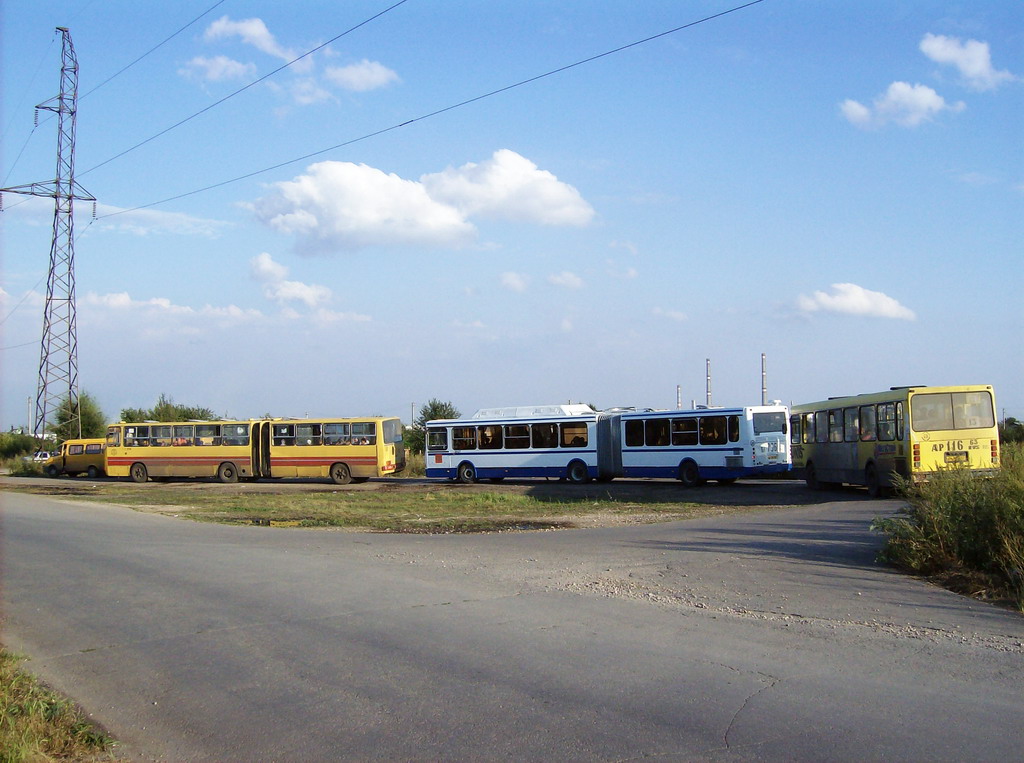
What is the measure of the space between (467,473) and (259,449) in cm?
991

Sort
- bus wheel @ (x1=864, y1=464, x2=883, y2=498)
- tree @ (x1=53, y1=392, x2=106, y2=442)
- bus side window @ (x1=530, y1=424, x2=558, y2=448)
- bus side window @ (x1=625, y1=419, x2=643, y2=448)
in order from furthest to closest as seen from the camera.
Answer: tree @ (x1=53, y1=392, x2=106, y2=442), bus side window @ (x1=530, y1=424, x2=558, y2=448), bus side window @ (x1=625, y1=419, x2=643, y2=448), bus wheel @ (x1=864, y1=464, x2=883, y2=498)

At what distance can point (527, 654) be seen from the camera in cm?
725

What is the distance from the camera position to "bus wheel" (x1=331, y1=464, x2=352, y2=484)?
121 ft

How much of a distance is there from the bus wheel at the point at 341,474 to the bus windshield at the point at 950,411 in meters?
22.8

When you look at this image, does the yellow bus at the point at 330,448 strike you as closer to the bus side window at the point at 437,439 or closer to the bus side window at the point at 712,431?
the bus side window at the point at 437,439

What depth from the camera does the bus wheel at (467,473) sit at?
1394 inches

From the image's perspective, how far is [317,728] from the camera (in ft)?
18.5

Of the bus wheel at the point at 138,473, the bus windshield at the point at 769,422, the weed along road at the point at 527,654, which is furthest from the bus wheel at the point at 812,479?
the bus wheel at the point at 138,473

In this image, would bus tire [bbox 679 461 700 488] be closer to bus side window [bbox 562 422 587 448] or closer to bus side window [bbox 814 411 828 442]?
bus side window [bbox 562 422 587 448]

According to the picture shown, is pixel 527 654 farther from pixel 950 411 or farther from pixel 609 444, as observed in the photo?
pixel 609 444

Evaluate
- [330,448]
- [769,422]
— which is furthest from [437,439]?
[769,422]

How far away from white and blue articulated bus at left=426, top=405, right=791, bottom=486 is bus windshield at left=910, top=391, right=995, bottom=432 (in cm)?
787

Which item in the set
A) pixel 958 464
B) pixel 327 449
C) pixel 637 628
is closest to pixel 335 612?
pixel 637 628

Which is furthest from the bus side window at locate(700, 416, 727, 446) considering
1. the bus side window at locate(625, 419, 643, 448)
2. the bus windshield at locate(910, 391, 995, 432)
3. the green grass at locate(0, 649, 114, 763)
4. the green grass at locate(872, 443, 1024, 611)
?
the green grass at locate(0, 649, 114, 763)
